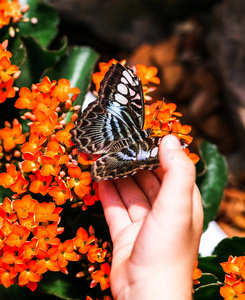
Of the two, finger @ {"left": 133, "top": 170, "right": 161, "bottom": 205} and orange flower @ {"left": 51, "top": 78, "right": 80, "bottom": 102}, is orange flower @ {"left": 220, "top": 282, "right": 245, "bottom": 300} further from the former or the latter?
orange flower @ {"left": 51, "top": 78, "right": 80, "bottom": 102}

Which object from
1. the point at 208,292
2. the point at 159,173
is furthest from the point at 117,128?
the point at 208,292

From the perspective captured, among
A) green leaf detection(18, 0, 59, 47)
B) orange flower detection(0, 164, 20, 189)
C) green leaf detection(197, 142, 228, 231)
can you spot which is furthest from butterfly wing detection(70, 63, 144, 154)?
green leaf detection(18, 0, 59, 47)

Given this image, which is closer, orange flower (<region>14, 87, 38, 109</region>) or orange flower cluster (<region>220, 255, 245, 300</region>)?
orange flower cluster (<region>220, 255, 245, 300</region>)

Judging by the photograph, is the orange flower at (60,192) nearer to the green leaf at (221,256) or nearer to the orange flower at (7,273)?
the orange flower at (7,273)

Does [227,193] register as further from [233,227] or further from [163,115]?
[163,115]

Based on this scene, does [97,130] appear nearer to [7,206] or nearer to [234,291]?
[7,206]

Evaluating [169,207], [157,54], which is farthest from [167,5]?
[169,207]
